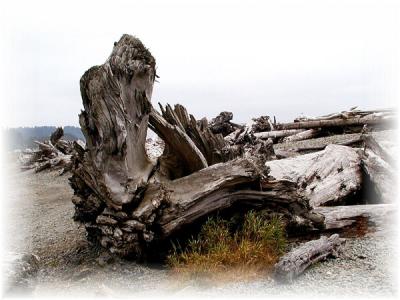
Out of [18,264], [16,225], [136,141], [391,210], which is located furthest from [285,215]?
[16,225]

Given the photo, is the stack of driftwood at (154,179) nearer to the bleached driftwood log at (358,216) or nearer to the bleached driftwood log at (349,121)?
the bleached driftwood log at (358,216)

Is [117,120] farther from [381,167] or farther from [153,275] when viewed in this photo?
[381,167]

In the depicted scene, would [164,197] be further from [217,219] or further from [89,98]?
[89,98]

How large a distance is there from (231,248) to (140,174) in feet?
6.09

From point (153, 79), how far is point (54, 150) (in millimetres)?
19105

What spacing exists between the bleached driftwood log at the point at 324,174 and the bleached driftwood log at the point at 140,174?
50.3 inches

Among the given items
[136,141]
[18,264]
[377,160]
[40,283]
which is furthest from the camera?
[377,160]

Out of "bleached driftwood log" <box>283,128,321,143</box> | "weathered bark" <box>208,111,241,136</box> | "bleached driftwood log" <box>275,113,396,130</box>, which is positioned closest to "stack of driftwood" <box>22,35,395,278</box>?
"bleached driftwood log" <box>275,113,396,130</box>

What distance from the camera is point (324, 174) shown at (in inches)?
357

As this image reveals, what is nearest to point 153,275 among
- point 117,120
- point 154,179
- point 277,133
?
point 154,179

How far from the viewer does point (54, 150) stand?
80.5 ft

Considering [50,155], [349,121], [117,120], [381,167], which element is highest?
[117,120]

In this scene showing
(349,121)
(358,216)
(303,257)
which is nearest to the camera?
(303,257)

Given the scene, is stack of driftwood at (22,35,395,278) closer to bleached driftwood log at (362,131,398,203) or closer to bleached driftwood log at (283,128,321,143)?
bleached driftwood log at (362,131,398,203)
